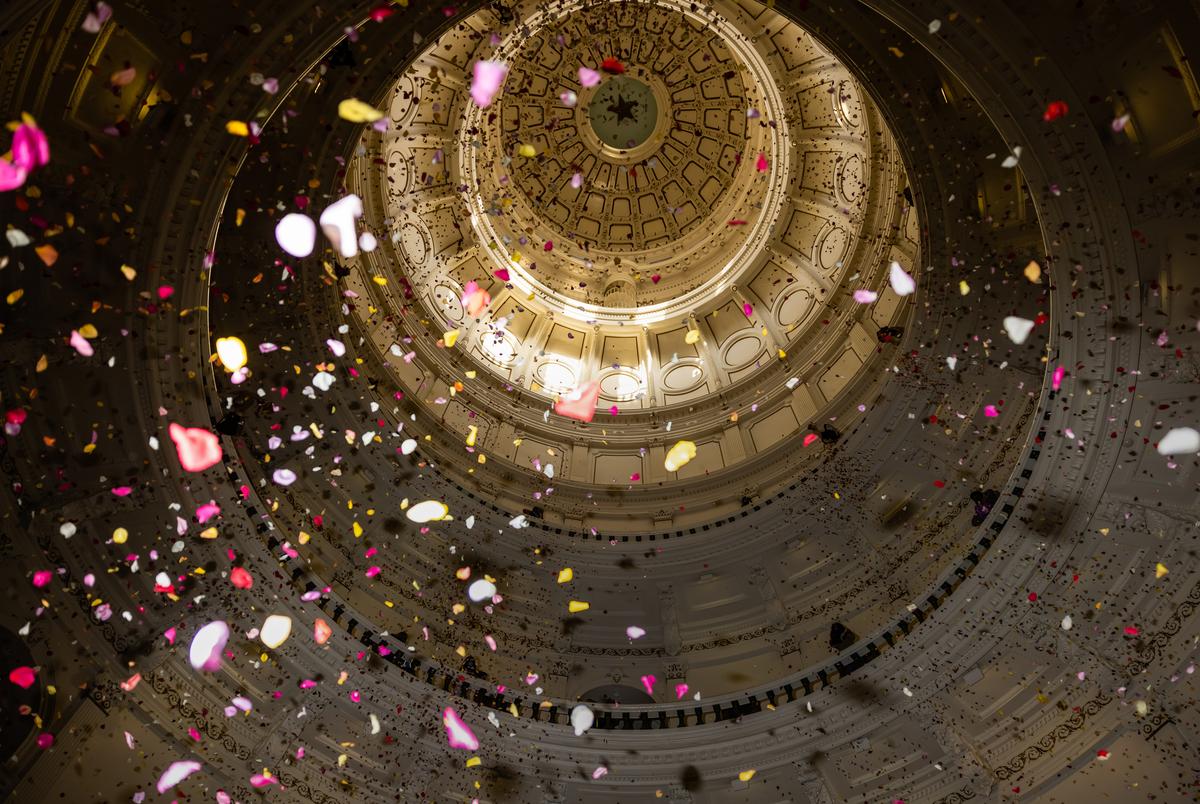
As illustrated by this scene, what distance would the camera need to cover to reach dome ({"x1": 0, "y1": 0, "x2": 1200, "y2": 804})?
689 cm

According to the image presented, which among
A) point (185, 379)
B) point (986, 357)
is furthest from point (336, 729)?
point (986, 357)

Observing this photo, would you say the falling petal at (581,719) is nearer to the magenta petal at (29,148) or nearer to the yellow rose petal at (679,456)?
the yellow rose petal at (679,456)

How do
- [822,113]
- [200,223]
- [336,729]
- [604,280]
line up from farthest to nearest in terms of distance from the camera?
[604,280], [822,113], [336,729], [200,223]

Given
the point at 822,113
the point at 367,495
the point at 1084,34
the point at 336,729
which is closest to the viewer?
the point at 1084,34

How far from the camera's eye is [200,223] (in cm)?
740

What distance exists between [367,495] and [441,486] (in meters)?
1.13

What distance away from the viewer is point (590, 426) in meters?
12.3

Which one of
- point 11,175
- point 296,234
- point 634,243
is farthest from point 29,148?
point 634,243

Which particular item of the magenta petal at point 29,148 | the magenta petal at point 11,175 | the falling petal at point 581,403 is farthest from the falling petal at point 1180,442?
the magenta petal at point 11,175

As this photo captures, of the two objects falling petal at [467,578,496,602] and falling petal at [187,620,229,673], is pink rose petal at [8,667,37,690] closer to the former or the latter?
falling petal at [187,620,229,673]

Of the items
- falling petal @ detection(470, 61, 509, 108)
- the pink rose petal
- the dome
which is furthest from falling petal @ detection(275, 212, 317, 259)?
the pink rose petal

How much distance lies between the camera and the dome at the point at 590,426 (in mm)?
6895

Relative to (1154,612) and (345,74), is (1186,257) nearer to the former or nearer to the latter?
(1154,612)

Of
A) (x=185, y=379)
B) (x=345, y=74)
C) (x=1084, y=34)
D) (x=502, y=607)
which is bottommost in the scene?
(x=502, y=607)
